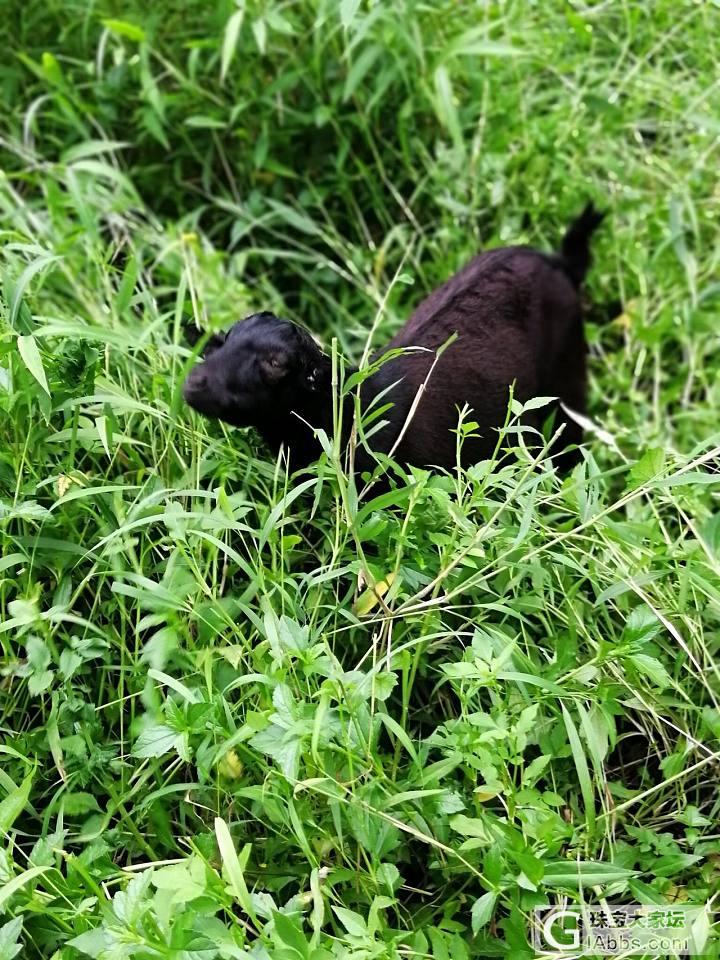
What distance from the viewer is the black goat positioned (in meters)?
2.28

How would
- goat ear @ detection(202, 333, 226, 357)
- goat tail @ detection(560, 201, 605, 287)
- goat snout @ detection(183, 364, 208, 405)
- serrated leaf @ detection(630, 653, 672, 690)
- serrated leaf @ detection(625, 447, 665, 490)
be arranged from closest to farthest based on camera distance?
serrated leaf @ detection(630, 653, 672, 690) → serrated leaf @ detection(625, 447, 665, 490) → goat snout @ detection(183, 364, 208, 405) → goat ear @ detection(202, 333, 226, 357) → goat tail @ detection(560, 201, 605, 287)

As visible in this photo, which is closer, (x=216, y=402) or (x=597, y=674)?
(x=597, y=674)

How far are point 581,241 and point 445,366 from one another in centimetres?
96

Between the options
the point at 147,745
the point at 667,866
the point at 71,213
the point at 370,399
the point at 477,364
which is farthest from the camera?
the point at 71,213

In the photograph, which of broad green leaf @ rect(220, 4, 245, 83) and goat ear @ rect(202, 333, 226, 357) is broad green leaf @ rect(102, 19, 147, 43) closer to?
broad green leaf @ rect(220, 4, 245, 83)

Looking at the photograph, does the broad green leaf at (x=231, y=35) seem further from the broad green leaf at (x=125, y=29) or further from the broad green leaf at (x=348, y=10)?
the broad green leaf at (x=348, y=10)

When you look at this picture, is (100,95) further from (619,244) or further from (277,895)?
(277,895)

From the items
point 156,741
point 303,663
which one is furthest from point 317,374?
point 156,741

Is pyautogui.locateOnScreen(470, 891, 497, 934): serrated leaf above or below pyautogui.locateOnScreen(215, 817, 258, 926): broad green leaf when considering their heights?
below

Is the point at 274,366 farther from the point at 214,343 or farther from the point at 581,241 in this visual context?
the point at 581,241

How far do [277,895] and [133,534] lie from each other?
32.2 inches

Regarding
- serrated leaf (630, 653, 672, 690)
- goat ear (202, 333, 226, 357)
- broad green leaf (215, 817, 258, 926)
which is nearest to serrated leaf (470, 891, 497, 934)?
broad green leaf (215, 817, 258, 926)

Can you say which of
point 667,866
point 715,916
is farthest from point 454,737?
point 715,916

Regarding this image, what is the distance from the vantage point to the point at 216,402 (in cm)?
226
